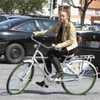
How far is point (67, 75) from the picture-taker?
9656 mm

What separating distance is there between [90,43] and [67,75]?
3.95 metres

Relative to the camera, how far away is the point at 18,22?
658 inches

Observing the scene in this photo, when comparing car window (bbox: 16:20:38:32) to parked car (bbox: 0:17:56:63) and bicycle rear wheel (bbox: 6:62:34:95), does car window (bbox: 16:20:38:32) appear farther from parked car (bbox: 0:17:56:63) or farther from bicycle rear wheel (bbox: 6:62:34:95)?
bicycle rear wheel (bbox: 6:62:34:95)

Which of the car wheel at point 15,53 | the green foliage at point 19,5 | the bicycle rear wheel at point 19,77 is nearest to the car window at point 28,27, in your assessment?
the car wheel at point 15,53

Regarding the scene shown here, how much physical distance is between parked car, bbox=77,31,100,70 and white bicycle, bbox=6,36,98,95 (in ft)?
10.7

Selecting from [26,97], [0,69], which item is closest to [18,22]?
[0,69]

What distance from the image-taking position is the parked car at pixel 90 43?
13.2 m

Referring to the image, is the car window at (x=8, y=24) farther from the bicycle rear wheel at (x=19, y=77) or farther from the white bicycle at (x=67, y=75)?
the bicycle rear wheel at (x=19, y=77)

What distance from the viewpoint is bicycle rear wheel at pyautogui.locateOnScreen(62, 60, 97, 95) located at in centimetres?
964

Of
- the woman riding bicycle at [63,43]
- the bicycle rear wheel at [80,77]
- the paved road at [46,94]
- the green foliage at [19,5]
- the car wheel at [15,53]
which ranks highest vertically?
the woman riding bicycle at [63,43]

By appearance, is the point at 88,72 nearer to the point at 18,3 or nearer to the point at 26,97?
the point at 26,97

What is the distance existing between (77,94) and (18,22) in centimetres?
733

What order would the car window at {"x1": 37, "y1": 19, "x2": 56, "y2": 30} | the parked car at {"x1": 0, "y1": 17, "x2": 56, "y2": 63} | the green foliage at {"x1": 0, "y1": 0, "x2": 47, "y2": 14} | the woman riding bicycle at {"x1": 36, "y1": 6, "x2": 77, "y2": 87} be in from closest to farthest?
the woman riding bicycle at {"x1": 36, "y1": 6, "x2": 77, "y2": 87} → the parked car at {"x1": 0, "y1": 17, "x2": 56, "y2": 63} → the car window at {"x1": 37, "y1": 19, "x2": 56, "y2": 30} → the green foliage at {"x1": 0, "y1": 0, "x2": 47, "y2": 14}

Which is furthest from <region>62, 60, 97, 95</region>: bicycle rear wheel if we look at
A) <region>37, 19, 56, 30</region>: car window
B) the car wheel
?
<region>37, 19, 56, 30</region>: car window
